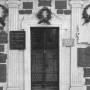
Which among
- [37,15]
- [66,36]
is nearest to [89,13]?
[66,36]

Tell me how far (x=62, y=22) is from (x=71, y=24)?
24 centimetres

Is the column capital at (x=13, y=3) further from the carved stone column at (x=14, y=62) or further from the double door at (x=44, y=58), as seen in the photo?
the double door at (x=44, y=58)

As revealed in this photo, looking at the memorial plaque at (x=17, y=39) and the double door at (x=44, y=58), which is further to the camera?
the double door at (x=44, y=58)

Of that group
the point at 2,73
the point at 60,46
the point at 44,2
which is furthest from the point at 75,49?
the point at 2,73

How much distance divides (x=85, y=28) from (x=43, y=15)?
3.82 ft

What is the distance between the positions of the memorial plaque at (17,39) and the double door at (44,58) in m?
0.30

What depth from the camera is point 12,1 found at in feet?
20.6

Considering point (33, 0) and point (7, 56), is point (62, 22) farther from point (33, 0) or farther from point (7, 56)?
point (7, 56)

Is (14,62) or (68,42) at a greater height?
(68,42)

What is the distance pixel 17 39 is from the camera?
6.35 metres

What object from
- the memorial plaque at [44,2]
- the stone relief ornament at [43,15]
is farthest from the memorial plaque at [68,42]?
the memorial plaque at [44,2]

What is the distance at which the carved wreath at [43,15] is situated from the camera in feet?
20.8

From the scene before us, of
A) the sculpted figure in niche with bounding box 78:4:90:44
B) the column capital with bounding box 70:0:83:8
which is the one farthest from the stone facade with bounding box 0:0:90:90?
the sculpted figure in niche with bounding box 78:4:90:44

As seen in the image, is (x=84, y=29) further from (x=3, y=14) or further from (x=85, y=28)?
(x=3, y=14)
